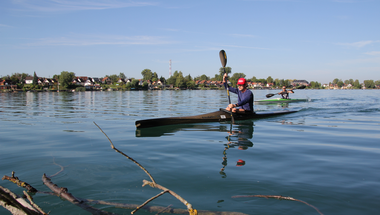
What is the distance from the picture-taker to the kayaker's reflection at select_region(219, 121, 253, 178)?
→ 4.49 meters

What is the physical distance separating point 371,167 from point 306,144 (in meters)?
1.88

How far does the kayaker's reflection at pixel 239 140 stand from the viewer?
14.7 feet

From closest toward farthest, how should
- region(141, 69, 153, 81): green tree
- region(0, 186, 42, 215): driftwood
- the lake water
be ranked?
region(0, 186, 42, 215): driftwood → the lake water → region(141, 69, 153, 81): green tree

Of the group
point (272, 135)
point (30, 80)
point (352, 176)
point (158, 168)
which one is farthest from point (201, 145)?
point (30, 80)

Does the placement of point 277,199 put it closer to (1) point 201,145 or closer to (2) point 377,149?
(1) point 201,145

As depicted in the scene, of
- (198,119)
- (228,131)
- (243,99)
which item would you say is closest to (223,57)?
(243,99)

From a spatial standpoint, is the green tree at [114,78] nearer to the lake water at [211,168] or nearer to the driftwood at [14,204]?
the lake water at [211,168]

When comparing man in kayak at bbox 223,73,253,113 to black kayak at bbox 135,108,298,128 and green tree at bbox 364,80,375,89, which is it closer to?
black kayak at bbox 135,108,298,128

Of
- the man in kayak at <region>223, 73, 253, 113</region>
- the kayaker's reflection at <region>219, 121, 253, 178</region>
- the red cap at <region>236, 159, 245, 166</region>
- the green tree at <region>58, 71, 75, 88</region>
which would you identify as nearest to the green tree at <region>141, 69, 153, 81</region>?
the green tree at <region>58, 71, 75, 88</region>

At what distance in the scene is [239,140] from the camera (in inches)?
258

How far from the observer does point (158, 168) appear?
13.5ft

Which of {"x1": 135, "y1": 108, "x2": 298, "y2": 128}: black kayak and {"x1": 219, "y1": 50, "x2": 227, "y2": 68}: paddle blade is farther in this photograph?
{"x1": 219, "y1": 50, "x2": 227, "y2": 68}: paddle blade

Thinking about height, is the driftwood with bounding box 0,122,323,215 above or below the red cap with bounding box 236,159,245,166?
above

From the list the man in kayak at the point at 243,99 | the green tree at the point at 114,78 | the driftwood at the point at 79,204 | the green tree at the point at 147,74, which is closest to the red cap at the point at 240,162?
the driftwood at the point at 79,204
